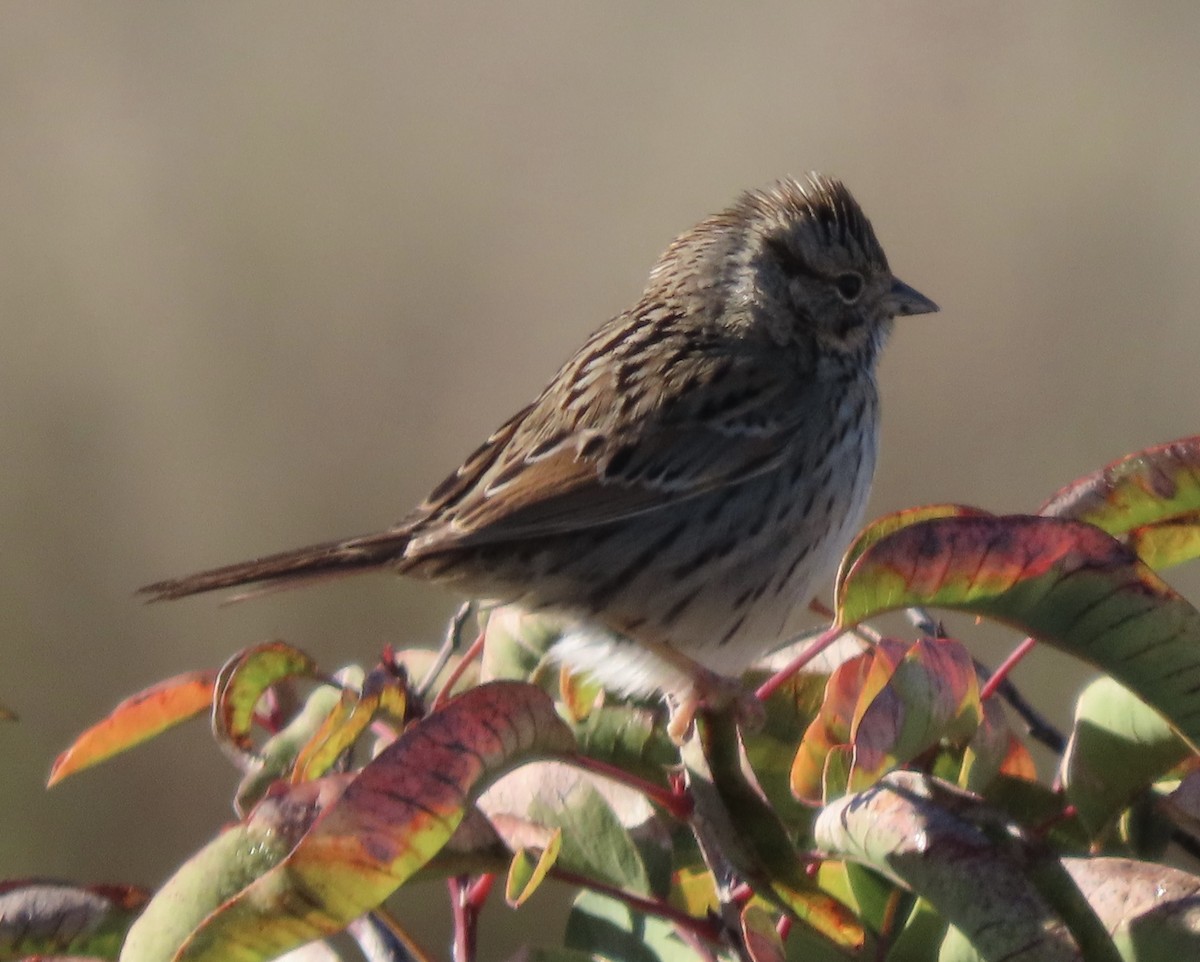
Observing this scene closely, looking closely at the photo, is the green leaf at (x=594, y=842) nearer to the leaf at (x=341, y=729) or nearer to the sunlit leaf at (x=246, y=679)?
the leaf at (x=341, y=729)

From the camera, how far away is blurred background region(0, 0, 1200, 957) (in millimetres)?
6668

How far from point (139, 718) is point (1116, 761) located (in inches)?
45.8

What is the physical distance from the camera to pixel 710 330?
10.8 feet

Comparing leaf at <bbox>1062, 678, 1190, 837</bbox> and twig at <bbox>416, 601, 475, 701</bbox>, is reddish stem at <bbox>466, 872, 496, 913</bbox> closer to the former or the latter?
twig at <bbox>416, 601, 475, 701</bbox>

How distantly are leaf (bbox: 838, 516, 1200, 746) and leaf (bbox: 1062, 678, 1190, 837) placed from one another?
0.44 ft

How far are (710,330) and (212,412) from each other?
14.8 ft

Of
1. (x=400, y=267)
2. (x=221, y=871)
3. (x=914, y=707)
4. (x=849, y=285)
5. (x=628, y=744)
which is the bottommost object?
(x=400, y=267)

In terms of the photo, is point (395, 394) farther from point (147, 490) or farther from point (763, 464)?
point (763, 464)

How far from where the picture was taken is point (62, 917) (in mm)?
1731

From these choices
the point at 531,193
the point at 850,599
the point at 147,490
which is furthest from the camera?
the point at 531,193

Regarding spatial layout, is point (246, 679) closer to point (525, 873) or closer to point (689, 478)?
point (525, 873)

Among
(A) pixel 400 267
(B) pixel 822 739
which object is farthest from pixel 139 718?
(A) pixel 400 267

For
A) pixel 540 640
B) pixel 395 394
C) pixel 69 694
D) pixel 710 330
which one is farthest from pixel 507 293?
pixel 540 640

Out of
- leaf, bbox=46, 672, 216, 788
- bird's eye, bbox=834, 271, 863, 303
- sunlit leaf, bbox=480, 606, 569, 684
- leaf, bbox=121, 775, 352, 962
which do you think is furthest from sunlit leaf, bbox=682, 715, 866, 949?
bird's eye, bbox=834, 271, 863, 303
